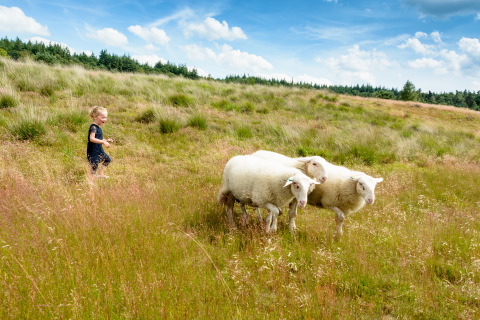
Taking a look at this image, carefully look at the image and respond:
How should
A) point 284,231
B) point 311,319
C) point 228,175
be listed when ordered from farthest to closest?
point 228,175 → point 284,231 → point 311,319

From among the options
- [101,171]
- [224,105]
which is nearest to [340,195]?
[101,171]

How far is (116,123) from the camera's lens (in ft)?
34.8

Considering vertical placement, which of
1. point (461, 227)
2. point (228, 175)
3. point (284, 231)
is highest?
point (228, 175)

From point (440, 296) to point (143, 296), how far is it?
10.1ft

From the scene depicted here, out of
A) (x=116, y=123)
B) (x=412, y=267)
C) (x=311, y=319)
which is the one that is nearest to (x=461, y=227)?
(x=412, y=267)

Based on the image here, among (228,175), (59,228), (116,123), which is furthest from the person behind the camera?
(116,123)

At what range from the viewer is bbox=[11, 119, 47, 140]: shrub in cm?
782

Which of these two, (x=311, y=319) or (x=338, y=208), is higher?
(x=338, y=208)

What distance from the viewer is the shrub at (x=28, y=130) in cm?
782

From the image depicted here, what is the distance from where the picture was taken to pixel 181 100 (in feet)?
48.1

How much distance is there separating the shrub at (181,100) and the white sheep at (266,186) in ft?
33.7

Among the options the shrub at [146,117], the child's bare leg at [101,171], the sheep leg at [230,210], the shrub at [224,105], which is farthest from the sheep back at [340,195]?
the shrub at [224,105]

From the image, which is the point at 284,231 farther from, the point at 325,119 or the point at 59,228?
the point at 325,119

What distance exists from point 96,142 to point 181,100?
9.18 meters
